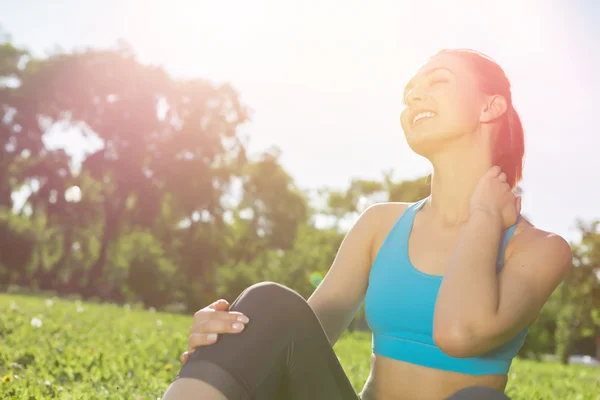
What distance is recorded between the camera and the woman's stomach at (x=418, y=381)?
2.38m

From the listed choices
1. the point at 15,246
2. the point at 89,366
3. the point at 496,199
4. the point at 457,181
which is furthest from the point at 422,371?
the point at 15,246

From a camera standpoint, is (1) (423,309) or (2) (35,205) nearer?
(1) (423,309)

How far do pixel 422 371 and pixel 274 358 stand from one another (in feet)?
1.96

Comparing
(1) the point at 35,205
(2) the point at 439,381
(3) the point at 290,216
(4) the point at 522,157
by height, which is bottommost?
(3) the point at 290,216

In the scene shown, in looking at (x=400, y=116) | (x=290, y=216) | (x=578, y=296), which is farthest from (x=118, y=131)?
(x=400, y=116)

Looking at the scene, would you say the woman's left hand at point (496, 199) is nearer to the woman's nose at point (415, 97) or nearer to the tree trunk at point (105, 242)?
A: the woman's nose at point (415, 97)

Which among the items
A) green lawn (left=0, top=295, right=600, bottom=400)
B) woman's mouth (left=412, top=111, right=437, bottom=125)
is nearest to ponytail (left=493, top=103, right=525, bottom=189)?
woman's mouth (left=412, top=111, right=437, bottom=125)

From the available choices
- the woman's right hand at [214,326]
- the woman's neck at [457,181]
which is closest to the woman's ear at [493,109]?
the woman's neck at [457,181]

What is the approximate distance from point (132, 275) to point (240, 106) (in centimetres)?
1098

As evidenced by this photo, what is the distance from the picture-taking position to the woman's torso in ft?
7.82

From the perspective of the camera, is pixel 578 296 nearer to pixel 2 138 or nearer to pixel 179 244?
pixel 179 244

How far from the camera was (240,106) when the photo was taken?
3569cm

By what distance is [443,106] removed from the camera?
8.95ft

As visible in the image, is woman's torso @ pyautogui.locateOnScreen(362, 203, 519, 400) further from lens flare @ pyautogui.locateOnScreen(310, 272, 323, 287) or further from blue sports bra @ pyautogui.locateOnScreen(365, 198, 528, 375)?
lens flare @ pyautogui.locateOnScreen(310, 272, 323, 287)
